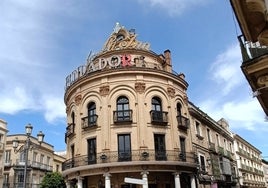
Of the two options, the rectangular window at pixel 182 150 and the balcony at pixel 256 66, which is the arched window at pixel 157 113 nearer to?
the rectangular window at pixel 182 150

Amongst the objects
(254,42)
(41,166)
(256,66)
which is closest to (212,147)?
(256,66)

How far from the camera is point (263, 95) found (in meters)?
9.91

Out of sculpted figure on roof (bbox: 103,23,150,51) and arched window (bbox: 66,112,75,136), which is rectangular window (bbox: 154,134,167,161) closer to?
arched window (bbox: 66,112,75,136)

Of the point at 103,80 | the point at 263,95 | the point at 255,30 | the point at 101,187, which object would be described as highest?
the point at 103,80

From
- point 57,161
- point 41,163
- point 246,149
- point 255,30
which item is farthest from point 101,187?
point 246,149

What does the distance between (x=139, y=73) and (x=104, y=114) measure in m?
4.41

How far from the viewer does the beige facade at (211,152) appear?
2995cm

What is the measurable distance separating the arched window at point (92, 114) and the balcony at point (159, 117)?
4.56 meters

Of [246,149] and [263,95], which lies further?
[246,149]

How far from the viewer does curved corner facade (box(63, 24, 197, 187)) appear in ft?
79.3

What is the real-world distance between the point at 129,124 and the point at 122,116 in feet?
2.87

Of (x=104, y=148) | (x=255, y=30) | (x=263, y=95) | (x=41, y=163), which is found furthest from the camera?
(x=41, y=163)

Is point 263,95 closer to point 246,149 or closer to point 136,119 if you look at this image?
point 136,119

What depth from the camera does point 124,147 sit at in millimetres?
24797
